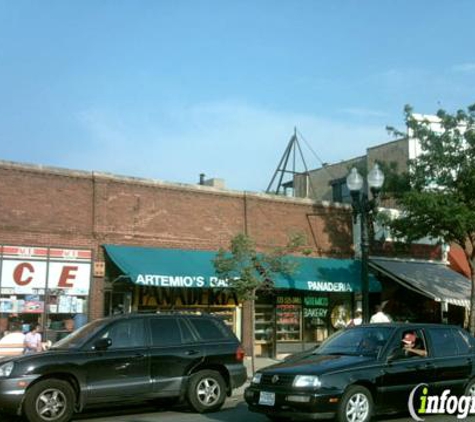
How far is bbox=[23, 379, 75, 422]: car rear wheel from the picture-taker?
9.77 m

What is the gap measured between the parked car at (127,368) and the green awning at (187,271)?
5.95m

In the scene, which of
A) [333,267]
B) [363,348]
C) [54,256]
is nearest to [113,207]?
[54,256]

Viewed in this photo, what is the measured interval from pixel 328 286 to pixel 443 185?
15.6ft

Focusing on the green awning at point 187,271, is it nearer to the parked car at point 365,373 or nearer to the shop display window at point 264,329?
the shop display window at point 264,329

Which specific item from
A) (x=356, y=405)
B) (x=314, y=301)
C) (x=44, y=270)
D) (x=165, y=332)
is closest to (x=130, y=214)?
(x=44, y=270)

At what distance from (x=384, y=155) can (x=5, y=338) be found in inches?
770

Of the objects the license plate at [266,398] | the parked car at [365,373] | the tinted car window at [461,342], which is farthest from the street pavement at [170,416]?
the license plate at [266,398]

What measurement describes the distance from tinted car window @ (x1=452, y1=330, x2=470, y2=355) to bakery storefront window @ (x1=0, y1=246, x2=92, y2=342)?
1063cm

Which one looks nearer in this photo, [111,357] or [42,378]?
[42,378]

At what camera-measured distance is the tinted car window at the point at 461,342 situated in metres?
10.6

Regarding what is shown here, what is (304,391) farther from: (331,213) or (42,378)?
(331,213)

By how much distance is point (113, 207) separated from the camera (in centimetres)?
1897

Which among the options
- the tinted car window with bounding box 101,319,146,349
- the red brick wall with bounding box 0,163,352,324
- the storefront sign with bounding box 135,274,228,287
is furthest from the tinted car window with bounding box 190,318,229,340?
the red brick wall with bounding box 0,163,352,324

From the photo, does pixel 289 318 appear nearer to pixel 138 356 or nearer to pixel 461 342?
pixel 461 342
